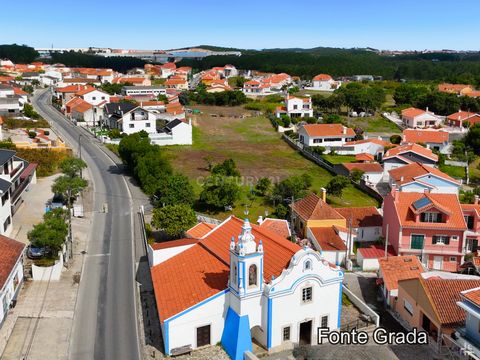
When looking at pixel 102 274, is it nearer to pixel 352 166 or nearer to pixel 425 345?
pixel 425 345

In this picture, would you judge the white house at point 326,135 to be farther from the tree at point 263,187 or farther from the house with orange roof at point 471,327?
the house with orange roof at point 471,327

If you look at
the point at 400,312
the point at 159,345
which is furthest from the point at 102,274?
the point at 400,312

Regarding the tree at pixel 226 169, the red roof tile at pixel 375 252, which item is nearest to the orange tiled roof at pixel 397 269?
the red roof tile at pixel 375 252

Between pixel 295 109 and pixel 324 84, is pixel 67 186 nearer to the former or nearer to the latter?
pixel 295 109

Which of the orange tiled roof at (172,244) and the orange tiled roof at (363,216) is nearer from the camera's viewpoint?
the orange tiled roof at (172,244)

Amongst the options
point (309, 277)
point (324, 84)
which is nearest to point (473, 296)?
point (309, 277)

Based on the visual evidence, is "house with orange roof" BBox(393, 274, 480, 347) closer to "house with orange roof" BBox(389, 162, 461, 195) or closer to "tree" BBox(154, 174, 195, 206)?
"house with orange roof" BBox(389, 162, 461, 195)
